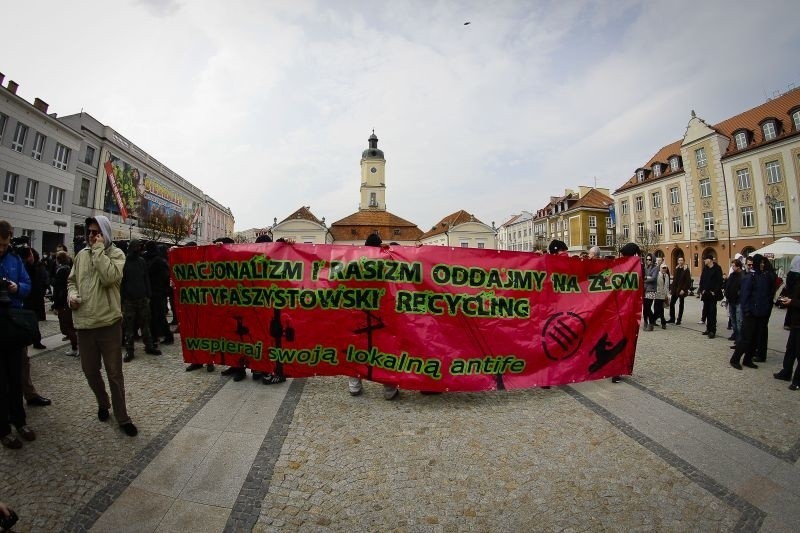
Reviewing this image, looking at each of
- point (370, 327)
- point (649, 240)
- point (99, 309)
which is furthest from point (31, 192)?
point (649, 240)

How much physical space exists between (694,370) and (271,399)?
743 centimetres

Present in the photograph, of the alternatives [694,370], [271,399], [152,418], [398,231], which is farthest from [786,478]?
[398,231]

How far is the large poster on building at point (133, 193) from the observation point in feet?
108

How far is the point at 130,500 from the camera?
2.79 m

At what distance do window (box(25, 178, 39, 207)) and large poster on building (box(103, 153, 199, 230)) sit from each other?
7.13 meters

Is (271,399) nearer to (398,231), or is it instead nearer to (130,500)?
(130,500)

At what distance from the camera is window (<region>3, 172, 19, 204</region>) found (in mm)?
22812

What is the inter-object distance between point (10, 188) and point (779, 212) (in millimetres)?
60579

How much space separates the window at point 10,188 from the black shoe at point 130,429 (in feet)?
99.8

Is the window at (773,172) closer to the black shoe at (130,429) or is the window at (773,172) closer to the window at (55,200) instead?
the black shoe at (130,429)

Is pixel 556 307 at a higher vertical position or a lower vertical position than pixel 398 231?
lower

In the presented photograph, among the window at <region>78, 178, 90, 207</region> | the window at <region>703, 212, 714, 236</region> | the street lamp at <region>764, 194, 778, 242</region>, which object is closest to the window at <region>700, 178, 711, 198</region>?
Result: the window at <region>703, 212, 714, 236</region>

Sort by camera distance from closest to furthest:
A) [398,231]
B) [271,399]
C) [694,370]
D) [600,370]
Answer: [271,399]
[600,370]
[694,370]
[398,231]

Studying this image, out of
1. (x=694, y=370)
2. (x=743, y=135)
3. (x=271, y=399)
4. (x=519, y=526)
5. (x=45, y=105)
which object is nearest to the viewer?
(x=519, y=526)
